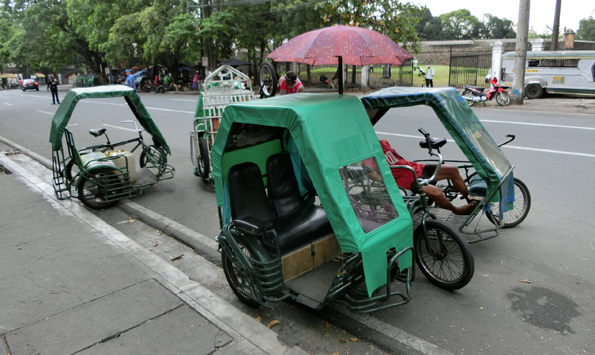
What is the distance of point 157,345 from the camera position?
3.36 metres

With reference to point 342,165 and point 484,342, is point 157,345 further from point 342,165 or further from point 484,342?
point 484,342

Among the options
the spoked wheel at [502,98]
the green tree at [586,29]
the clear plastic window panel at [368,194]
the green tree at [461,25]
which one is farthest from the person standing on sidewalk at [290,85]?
the green tree at [461,25]

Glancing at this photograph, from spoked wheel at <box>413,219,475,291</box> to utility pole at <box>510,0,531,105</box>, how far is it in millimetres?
14860

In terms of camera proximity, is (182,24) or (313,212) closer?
(313,212)

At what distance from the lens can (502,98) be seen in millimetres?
17359

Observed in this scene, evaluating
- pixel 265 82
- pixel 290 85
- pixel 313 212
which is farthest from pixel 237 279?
pixel 265 82

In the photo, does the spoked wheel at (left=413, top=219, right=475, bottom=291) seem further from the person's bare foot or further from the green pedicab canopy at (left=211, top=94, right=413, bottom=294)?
the person's bare foot

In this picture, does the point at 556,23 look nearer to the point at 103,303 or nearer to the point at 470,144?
the point at 470,144

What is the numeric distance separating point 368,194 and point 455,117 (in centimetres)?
164

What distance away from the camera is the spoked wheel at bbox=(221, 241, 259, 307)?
3752 mm

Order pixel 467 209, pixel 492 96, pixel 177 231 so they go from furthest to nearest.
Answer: pixel 492 96, pixel 177 231, pixel 467 209

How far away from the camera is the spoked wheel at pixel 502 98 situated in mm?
17281

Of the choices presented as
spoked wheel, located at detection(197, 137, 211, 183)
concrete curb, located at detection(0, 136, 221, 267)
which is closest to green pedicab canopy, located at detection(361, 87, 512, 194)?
concrete curb, located at detection(0, 136, 221, 267)

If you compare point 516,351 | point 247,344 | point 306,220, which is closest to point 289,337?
point 247,344
